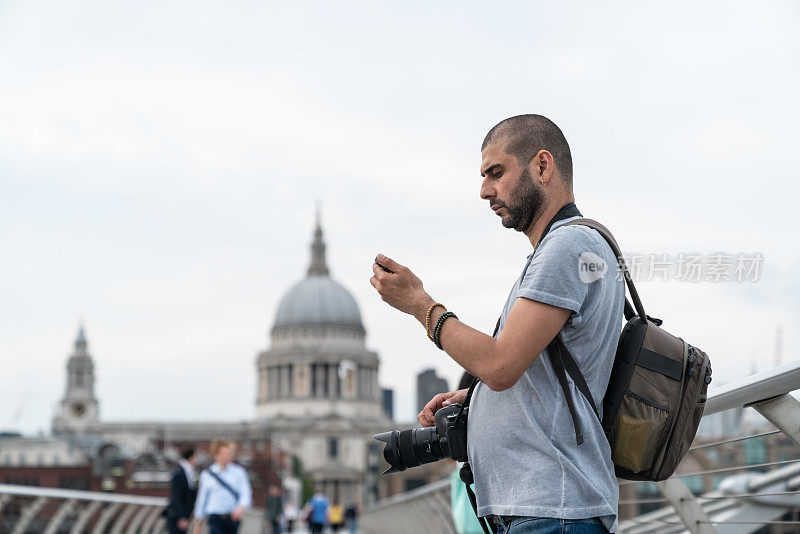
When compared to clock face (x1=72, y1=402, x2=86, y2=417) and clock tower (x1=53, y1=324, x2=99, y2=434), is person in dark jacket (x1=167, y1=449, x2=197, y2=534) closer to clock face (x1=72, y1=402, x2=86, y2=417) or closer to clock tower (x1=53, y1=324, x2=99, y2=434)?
clock tower (x1=53, y1=324, x2=99, y2=434)

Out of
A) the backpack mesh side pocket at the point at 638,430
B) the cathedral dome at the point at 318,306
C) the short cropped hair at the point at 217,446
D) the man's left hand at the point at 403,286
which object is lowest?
the backpack mesh side pocket at the point at 638,430

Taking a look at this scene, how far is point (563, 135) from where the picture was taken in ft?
10.1

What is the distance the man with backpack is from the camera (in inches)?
110

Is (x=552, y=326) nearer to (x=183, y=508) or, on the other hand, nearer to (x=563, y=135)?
(x=563, y=135)

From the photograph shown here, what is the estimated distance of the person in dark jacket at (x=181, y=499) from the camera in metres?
10.0

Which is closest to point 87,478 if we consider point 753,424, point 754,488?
point 753,424

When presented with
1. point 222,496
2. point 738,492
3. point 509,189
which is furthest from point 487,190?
point 222,496

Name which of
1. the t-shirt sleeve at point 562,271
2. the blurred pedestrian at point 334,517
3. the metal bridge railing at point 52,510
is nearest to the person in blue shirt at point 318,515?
the blurred pedestrian at point 334,517

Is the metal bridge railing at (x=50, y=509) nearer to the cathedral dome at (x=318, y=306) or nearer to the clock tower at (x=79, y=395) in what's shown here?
the cathedral dome at (x=318, y=306)

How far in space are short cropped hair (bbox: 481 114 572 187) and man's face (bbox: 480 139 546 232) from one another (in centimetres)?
2

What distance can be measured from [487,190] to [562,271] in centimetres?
39

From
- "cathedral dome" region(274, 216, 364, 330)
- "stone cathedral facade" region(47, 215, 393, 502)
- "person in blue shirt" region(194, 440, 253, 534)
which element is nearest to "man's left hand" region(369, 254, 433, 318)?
"person in blue shirt" region(194, 440, 253, 534)

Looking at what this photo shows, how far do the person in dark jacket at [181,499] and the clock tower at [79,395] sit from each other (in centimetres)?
13950

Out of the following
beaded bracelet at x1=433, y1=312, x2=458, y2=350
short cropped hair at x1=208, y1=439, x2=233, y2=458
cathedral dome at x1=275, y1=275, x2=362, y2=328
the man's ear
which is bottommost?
beaded bracelet at x1=433, y1=312, x2=458, y2=350
